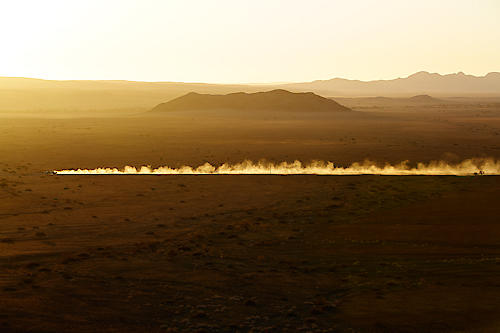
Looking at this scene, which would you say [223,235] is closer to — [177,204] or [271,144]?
[177,204]

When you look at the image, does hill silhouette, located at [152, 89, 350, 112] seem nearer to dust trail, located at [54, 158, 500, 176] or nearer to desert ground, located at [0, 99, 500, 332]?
dust trail, located at [54, 158, 500, 176]

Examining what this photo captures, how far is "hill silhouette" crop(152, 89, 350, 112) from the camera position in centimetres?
9856

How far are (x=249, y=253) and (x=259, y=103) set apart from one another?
87558 mm

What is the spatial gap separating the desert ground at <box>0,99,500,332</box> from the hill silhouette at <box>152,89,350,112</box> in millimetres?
74131

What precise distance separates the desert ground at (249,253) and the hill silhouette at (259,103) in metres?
74.1

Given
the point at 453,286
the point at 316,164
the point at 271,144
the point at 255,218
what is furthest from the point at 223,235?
the point at 271,144

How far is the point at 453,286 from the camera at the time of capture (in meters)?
12.0

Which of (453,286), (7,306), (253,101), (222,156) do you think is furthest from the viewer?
(253,101)

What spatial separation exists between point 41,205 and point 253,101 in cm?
8362

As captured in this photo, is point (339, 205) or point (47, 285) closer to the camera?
point (47, 285)

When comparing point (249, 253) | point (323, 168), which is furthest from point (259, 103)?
point (249, 253)

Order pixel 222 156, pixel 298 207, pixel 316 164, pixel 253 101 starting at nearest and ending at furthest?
pixel 298 207 < pixel 316 164 < pixel 222 156 < pixel 253 101

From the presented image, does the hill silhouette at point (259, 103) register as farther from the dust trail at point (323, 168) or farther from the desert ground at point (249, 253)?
the desert ground at point (249, 253)

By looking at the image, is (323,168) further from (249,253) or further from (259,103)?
(259,103)
